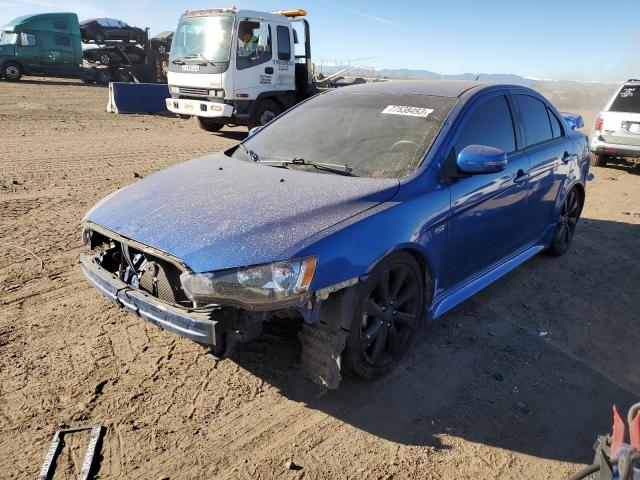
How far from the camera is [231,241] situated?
8.04ft

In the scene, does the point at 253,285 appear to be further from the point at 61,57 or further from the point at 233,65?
the point at 61,57

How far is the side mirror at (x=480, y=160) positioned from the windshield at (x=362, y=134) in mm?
240

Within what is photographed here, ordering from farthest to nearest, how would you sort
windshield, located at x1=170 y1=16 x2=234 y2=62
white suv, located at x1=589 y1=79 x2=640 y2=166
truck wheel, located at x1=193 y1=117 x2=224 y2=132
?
truck wheel, located at x1=193 y1=117 x2=224 y2=132
windshield, located at x1=170 y1=16 x2=234 y2=62
white suv, located at x1=589 y1=79 x2=640 y2=166

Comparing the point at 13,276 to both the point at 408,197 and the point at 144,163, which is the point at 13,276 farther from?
the point at 144,163

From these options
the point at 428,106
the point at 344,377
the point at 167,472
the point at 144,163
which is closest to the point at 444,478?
the point at 344,377

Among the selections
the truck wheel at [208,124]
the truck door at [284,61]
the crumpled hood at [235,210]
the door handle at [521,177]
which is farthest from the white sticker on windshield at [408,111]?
the truck wheel at [208,124]

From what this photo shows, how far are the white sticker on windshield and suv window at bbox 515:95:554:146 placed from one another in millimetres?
1180

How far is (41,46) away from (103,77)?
3015 mm

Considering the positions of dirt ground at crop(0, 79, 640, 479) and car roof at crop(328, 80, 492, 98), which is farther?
car roof at crop(328, 80, 492, 98)

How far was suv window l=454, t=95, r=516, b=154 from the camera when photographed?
11.2 feet

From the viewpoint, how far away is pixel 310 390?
2928mm

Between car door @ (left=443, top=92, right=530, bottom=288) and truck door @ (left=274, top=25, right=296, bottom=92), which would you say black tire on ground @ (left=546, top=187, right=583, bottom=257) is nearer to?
car door @ (left=443, top=92, right=530, bottom=288)

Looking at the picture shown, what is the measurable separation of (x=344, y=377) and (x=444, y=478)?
84 centimetres

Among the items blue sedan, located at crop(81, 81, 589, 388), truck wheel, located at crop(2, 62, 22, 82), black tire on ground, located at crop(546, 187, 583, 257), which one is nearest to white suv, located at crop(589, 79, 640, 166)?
black tire on ground, located at crop(546, 187, 583, 257)
